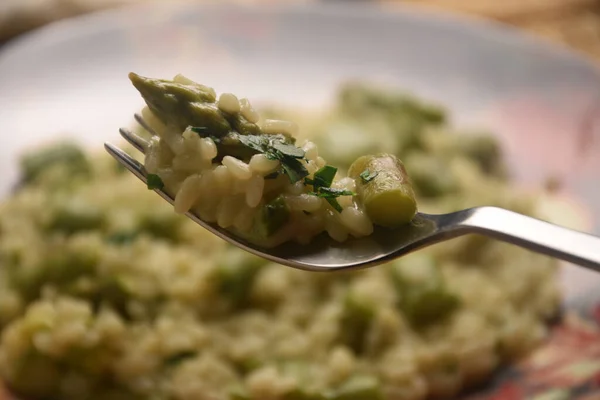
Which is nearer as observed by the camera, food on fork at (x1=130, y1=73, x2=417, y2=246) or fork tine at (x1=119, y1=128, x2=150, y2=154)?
food on fork at (x1=130, y1=73, x2=417, y2=246)

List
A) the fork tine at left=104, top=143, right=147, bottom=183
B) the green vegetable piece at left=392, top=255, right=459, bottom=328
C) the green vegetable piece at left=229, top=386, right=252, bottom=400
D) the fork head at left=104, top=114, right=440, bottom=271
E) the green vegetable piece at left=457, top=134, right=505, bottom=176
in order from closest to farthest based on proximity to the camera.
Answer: the fork head at left=104, top=114, right=440, bottom=271, the fork tine at left=104, top=143, right=147, bottom=183, the green vegetable piece at left=229, top=386, right=252, bottom=400, the green vegetable piece at left=392, top=255, right=459, bottom=328, the green vegetable piece at left=457, top=134, right=505, bottom=176

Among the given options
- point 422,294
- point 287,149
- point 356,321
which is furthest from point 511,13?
point 287,149

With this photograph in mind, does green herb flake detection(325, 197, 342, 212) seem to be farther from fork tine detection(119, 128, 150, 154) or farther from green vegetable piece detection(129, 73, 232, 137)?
fork tine detection(119, 128, 150, 154)

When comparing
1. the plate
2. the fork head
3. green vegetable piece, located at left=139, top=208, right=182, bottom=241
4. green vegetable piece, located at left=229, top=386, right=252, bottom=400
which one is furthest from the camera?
the plate

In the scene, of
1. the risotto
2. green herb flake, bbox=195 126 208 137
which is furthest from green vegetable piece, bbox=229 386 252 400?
green herb flake, bbox=195 126 208 137

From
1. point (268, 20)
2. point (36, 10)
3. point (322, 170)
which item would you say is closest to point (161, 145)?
point (322, 170)

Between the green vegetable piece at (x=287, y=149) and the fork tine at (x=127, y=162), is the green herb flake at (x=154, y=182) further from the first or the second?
the green vegetable piece at (x=287, y=149)

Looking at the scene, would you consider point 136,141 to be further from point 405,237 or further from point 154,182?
point 405,237

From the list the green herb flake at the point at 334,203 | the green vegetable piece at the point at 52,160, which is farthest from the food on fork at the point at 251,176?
the green vegetable piece at the point at 52,160
